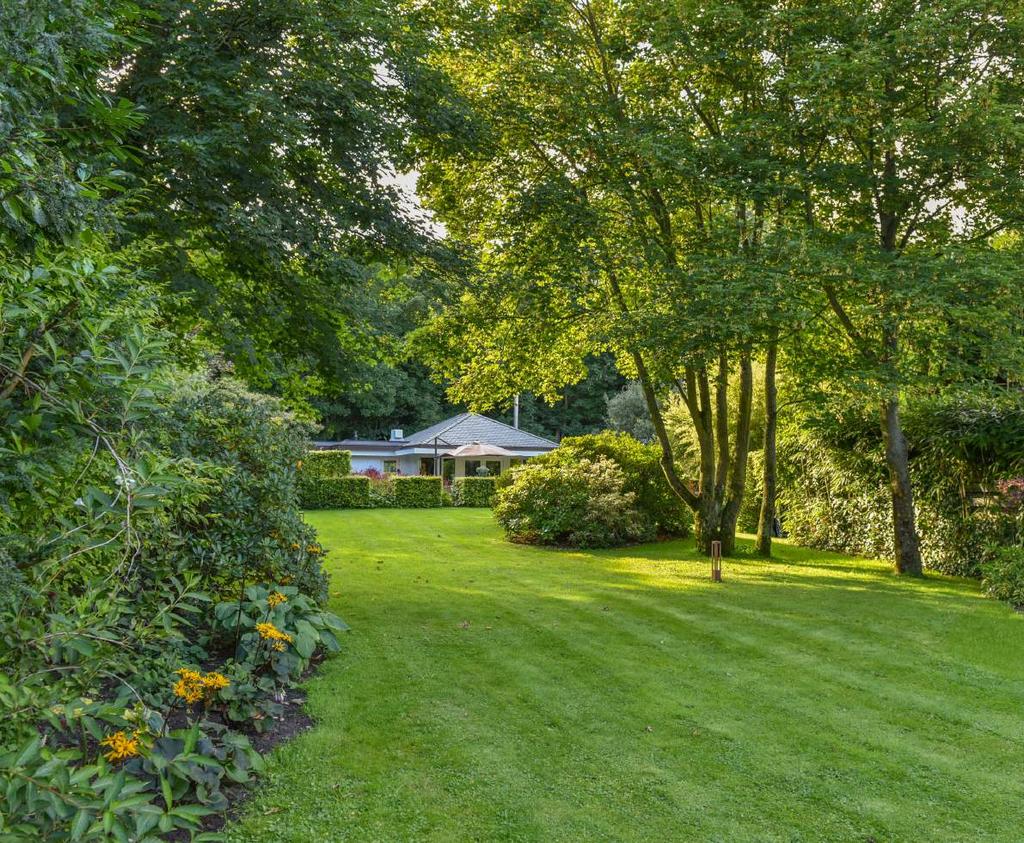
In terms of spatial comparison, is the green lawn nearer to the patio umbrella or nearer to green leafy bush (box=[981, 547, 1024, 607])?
green leafy bush (box=[981, 547, 1024, 607])

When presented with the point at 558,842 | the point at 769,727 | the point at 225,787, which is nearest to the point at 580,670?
the point at 769,727

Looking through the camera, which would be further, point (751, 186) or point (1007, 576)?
point (751, 186)

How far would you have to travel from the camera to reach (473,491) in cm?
2494

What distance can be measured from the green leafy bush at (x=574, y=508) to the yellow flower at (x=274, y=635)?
978 cm

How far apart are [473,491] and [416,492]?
6.76 feet

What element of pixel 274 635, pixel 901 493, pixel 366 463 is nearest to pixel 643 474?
pixel 901 493

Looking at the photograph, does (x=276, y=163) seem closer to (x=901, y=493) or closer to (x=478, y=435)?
(x=901, y=493)

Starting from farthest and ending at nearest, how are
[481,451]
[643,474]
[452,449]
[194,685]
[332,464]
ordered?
[452,449]
[481,451]
[332,464]
[643,474]
[194,685]

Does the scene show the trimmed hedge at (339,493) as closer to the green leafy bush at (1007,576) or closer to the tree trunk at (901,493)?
the tree trunk at (901,493)

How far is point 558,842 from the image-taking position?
3.31 meters

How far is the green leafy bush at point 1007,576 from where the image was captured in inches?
346

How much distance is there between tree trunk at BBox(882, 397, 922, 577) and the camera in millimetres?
10977

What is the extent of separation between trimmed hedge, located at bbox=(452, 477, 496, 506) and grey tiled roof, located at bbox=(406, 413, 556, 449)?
9210 millimetres

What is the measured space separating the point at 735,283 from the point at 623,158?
3.06m
